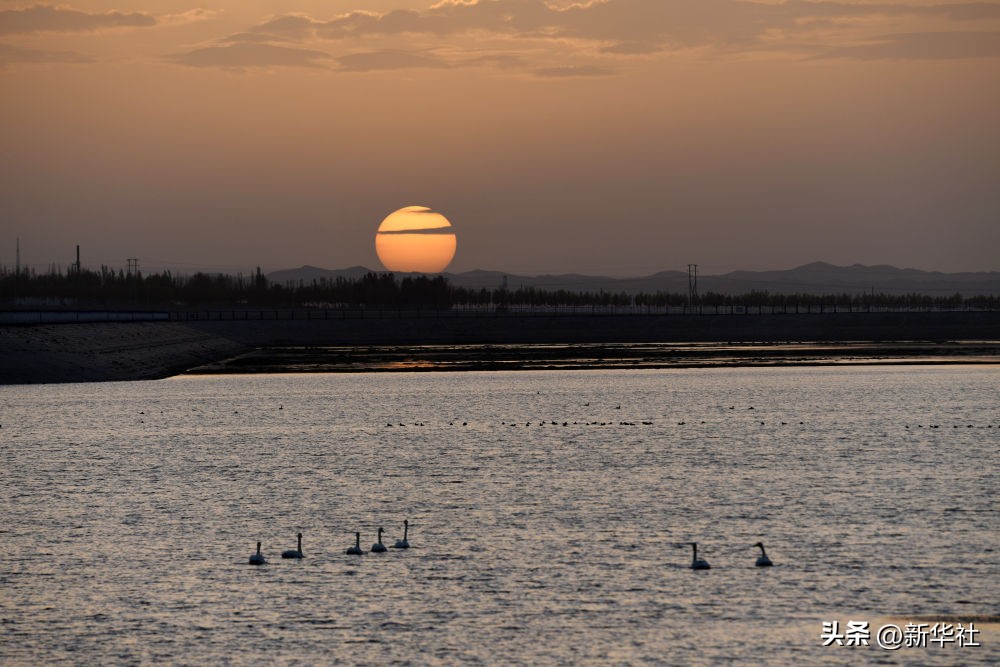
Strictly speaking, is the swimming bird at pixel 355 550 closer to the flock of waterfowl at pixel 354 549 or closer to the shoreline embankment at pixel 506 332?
the flock of waterfowl at pixel 354 549

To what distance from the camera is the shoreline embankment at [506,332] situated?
381 feet

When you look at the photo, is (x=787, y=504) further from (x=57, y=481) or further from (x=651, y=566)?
(x=57, y=481)

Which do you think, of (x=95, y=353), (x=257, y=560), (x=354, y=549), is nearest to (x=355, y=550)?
(x=354, y=549)

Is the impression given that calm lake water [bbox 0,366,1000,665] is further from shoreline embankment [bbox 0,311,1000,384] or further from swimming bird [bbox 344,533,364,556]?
shoreline embankment [bbox 0,311,1000,384]

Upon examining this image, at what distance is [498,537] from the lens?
27.8 metres

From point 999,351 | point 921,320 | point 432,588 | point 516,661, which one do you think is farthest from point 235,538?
point 921,320

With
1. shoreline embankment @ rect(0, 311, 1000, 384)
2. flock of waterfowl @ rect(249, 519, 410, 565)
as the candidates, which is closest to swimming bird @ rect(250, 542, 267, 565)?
flock of waterfowl @ rect(249, 519, 410, 565)

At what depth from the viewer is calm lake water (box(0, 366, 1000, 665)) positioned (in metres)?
19.9

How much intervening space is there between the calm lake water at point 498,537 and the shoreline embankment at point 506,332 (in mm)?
59033

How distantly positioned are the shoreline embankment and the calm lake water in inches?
2324

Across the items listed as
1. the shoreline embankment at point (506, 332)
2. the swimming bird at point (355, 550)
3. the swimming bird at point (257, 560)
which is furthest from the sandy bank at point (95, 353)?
the swimming bird at point (257, 560)

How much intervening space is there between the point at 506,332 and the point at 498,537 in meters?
130

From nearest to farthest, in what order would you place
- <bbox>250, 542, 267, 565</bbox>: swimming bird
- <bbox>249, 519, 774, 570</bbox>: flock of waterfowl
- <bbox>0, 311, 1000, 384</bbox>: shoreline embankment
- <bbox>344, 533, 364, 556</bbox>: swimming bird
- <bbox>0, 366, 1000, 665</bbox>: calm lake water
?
<bbox>0, 366, 1000, 665</bbox>: calm lake water < <bbox>249, 519, 774, 570</bbox>: flock of waterfowl < <bbox>250, 542, 267, 565</bbox>: swimming bird < <bbox>344, 533, 364, 556</bbox>: swimming bird < <bbox>0, 311, 1000, 384</bbox>: shoreline embankment

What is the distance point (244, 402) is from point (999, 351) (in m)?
81.4
